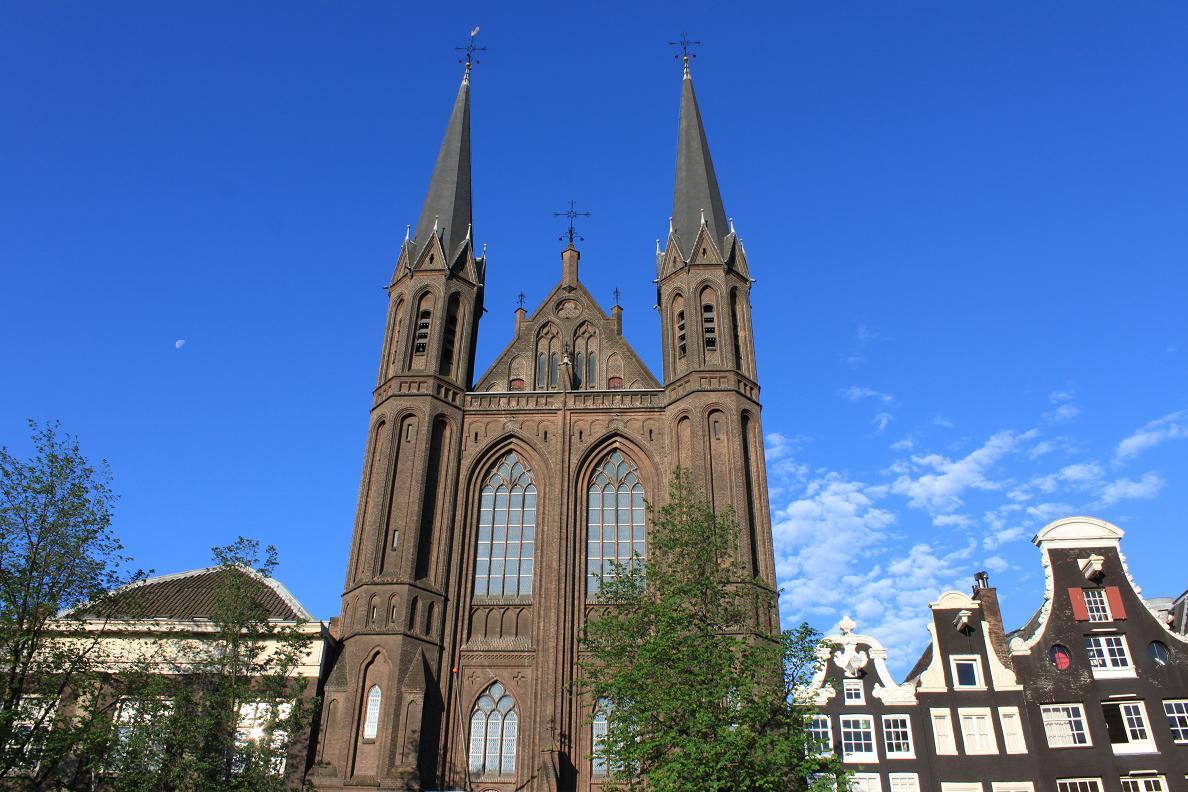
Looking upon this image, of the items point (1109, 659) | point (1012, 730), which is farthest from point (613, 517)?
point (1109, 659)

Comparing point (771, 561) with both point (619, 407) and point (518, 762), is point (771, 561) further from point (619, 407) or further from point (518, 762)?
point (518, 762)

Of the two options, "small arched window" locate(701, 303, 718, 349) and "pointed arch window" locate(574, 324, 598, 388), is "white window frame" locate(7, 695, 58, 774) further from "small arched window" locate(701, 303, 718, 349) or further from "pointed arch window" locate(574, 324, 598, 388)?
"small arched window" locate(701, 303, 718, 349)

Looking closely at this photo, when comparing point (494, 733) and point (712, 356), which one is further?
point (712, 356)

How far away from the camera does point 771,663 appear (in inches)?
983

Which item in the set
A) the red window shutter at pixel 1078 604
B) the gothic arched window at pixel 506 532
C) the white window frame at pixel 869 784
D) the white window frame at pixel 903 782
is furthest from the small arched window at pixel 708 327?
the white window frame at pixel 903 782

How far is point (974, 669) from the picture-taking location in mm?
33500

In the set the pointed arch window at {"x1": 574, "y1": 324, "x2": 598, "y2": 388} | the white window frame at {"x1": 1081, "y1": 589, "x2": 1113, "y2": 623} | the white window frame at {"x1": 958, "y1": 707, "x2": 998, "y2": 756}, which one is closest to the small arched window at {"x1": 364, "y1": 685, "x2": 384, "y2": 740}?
the pointed arch window at {"x1": 574, "y1": 324, "x2": 598, "y2": 388}

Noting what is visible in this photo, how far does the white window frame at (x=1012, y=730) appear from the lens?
3194 cm

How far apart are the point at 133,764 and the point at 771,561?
21.9 meters

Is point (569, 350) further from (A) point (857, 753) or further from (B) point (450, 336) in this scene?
(A) point (857, 753)

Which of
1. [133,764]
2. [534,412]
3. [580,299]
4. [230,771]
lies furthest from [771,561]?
[133,764]

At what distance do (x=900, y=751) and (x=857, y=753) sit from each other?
4.78 ft

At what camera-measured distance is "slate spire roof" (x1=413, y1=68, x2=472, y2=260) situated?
43.3m

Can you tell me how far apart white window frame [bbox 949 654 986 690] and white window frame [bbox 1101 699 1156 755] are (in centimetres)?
394
